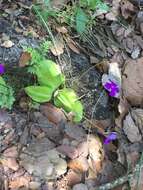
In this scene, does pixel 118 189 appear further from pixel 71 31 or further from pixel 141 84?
pixel 71 31

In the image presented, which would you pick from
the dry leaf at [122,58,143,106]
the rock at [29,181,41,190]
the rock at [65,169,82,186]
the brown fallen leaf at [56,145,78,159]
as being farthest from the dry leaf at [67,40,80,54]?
the rock at [29,181,41,190]

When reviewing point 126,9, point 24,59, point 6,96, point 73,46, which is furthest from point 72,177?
point 126,9

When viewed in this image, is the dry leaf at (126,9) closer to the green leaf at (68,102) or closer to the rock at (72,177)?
the green leaf at (68,102)

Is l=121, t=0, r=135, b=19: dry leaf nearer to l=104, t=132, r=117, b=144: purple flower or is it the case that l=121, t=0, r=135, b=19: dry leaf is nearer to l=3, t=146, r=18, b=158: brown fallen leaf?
l=104, t=132, r=117, b=144: purple flower

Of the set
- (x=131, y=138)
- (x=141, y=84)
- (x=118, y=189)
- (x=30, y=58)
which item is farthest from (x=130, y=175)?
(x=30, y=58)

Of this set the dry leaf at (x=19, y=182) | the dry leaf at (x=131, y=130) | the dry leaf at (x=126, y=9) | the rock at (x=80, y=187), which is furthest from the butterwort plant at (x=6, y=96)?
the dry leaf at (x=126, y=9)

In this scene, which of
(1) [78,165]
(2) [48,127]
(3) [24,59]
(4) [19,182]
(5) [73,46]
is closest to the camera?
(4) [19,182]

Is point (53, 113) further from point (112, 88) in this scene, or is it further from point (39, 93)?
point (112, 88)
